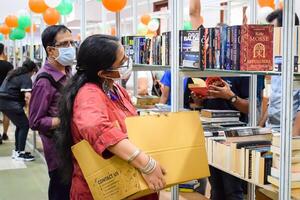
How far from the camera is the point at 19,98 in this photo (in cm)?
620

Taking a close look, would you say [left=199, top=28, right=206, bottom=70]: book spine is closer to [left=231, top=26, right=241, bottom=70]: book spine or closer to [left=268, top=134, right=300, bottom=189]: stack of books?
[left=231, top=26, right=241, bottom=70]: book spine

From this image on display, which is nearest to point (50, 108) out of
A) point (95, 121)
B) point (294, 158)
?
point (95, 121)

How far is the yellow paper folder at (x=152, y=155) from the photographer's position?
191 cm

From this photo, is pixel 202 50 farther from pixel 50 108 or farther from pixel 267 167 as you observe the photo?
pixel 50 108

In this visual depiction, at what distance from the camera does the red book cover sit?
2.12 meters

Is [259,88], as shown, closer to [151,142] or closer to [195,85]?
[195,85]

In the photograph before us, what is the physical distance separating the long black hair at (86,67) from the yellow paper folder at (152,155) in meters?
0.11

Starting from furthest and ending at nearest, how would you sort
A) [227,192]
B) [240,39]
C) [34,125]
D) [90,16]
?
[90,16] < [227,192] < [34,125] < [240,39]

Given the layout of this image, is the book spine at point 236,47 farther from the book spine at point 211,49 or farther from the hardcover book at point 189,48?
the hardcover book at point 189,48

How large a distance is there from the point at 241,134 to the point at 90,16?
12.8m

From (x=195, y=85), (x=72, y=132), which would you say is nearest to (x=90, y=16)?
(x=195, y=85)

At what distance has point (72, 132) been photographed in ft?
6.74

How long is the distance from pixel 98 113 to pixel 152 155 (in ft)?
1.00

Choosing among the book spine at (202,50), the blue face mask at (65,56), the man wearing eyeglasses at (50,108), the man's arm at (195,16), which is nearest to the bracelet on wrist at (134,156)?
the book spine at (202,50)
